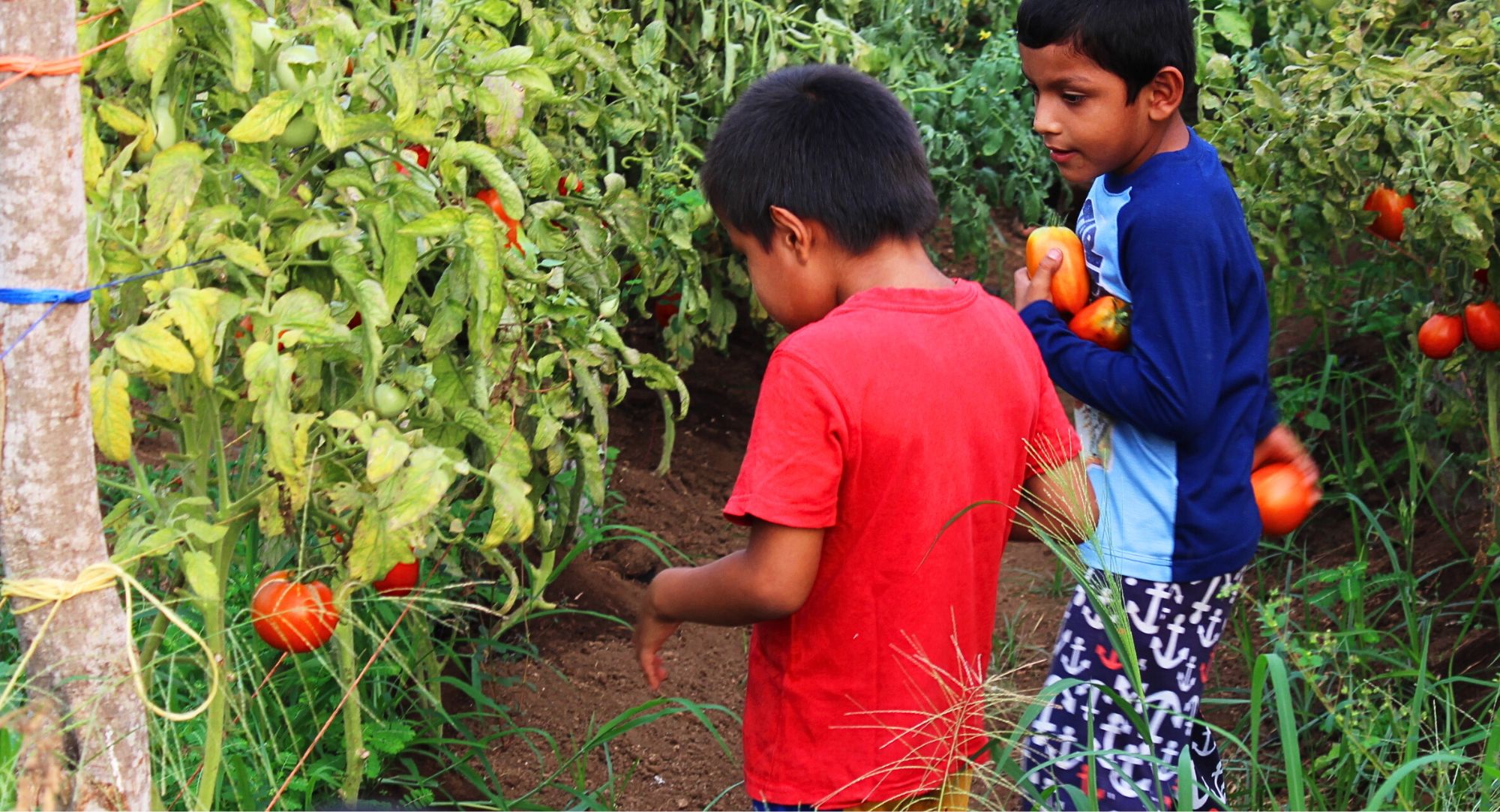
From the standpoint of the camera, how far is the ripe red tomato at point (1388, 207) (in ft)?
9.11

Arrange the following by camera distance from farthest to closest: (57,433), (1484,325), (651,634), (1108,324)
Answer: (1484,325)
(1108,324)
(651,634)
(57,433)

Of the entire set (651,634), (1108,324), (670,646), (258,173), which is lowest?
(670,646)

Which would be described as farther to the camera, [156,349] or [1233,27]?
[1233,27]

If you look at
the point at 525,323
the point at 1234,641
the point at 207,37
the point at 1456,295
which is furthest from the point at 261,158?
the point at 1234,641

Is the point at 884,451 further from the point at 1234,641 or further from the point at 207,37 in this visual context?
the point at 1234,641

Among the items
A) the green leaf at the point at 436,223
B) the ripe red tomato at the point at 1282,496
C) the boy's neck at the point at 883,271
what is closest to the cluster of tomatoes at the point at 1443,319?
the ripe red tomato at the point at 1282,496

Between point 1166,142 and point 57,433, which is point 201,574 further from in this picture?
point 1166,142

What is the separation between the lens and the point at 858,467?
169 cm

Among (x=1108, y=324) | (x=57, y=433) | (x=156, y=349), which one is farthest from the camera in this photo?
(x=1108, y=324)

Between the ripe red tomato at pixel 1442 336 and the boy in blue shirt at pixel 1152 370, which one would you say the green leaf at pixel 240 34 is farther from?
the ripe red tomato at pixel 1442 336

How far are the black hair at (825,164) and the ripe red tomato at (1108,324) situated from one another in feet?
1.15

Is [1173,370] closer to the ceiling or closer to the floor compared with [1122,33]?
closer to the floor

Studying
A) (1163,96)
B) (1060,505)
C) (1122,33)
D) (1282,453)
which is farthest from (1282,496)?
(1122,33)

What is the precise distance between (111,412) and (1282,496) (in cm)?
159
